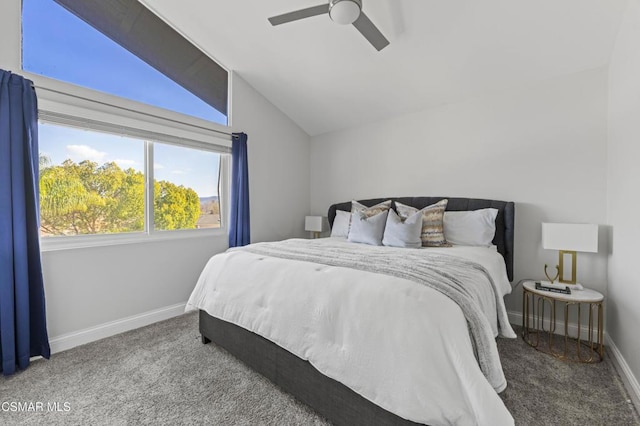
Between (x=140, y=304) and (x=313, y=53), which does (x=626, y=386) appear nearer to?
(x=313, y=53)

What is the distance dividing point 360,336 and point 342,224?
2456 mm

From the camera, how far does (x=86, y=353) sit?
2.31m

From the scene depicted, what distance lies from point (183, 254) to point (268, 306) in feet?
6.35

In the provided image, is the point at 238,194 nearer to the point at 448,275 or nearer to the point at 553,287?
the point at 448,275

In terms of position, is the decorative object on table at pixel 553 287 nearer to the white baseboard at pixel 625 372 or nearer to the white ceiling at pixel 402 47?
the white baseboard at pixel 625 372

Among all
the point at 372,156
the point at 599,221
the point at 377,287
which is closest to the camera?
the point at 377,287

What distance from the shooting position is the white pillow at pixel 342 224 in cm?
368

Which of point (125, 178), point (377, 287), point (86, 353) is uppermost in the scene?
point (125, 178)

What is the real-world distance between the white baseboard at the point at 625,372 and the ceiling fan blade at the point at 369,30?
2806mm

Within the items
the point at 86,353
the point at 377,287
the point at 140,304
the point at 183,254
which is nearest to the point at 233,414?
the point at 377,287

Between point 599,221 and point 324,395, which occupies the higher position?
point 599,221

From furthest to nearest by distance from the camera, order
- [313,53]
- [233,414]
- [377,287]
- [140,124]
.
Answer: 1. [313,53]
2. [140,124]
3. [233,414]
4. [377,287]

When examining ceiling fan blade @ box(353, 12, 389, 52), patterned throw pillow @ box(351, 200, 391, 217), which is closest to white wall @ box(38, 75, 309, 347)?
patterned throw pillow @ box(351, 200, 391, 217)

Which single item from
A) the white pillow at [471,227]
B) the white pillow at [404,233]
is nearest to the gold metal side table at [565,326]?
the white pillow at [471,227]
